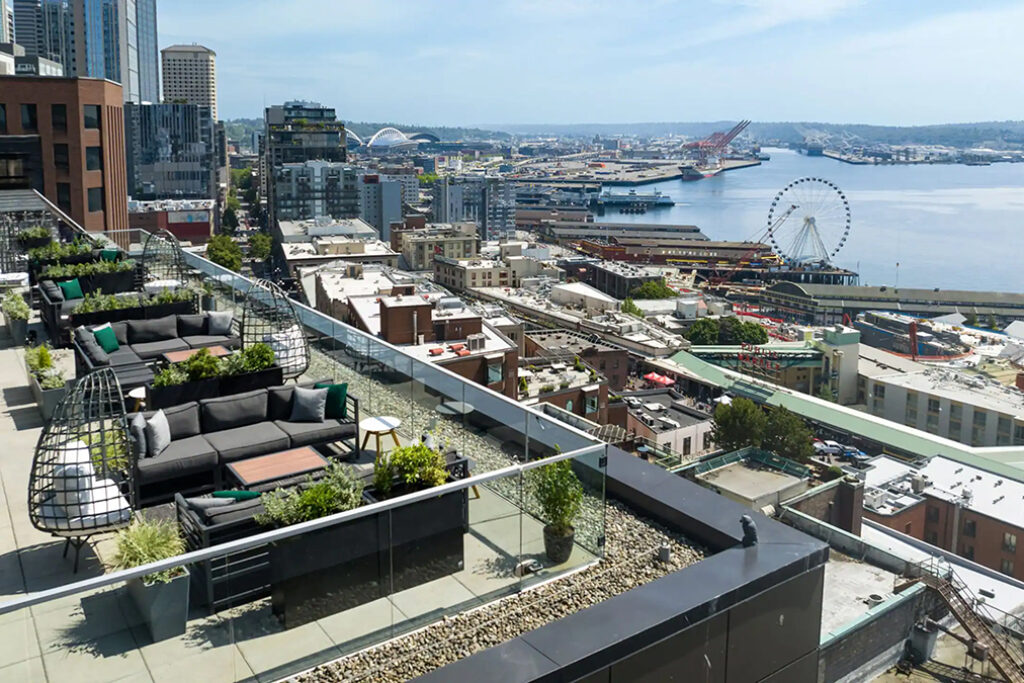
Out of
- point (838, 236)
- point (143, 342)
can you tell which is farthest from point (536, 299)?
point (838, 236)

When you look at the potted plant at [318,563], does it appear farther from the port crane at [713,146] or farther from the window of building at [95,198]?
the port crane at [713,146]

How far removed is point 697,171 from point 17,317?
121 metres

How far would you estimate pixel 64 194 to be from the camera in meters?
12.4

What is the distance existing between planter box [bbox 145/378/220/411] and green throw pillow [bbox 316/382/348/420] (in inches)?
20.8

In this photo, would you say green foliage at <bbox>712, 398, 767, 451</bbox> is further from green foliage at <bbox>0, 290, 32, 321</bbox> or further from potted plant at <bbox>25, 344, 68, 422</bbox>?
potted plant at <bbox>25, 344, 68, 422</bbox>

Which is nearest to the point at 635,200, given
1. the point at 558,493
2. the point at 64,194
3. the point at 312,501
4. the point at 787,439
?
the point at 787,439

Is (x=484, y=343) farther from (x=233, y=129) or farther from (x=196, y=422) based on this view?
(x=233, y=129)

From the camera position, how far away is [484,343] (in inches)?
517

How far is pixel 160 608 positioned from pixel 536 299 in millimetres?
29193

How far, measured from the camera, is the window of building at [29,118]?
479 inches

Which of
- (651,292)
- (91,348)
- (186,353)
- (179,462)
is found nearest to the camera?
(179,462)

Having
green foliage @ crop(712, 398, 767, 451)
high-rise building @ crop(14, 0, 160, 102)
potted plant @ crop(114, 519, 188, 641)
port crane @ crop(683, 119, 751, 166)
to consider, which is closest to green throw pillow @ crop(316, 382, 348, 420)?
potted plant @ crop(114, 519, 188, 641)

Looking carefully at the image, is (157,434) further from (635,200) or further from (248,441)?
(635,200)

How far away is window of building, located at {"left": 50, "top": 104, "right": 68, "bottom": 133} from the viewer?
12312mm
